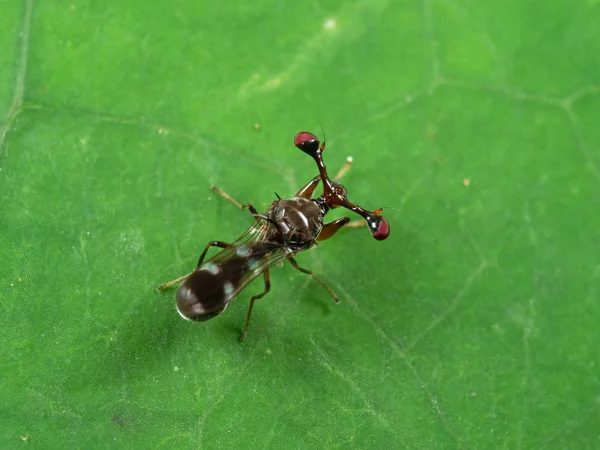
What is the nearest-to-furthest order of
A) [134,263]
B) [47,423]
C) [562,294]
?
[47,423] → [134,263] → [562,294]

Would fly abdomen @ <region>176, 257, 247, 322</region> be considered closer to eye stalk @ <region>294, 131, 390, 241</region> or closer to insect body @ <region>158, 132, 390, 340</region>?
insect body @ <region>158, 132, 390, 340</region>

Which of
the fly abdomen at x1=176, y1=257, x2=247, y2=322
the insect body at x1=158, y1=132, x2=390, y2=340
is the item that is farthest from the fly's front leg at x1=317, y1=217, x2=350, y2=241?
the fly abdomen at x1=176, y1=257, x2=247, y2=322

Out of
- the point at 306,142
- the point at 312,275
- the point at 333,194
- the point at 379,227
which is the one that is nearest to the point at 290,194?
the point at 333,194

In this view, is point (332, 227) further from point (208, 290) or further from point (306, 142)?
point (208, 290)

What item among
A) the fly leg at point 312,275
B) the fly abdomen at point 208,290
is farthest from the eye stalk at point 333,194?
the fly abdomen at point 208,290

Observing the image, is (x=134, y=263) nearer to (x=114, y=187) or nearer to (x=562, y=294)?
(x=114, y=187)

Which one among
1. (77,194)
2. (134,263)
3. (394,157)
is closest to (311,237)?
(394,157)
